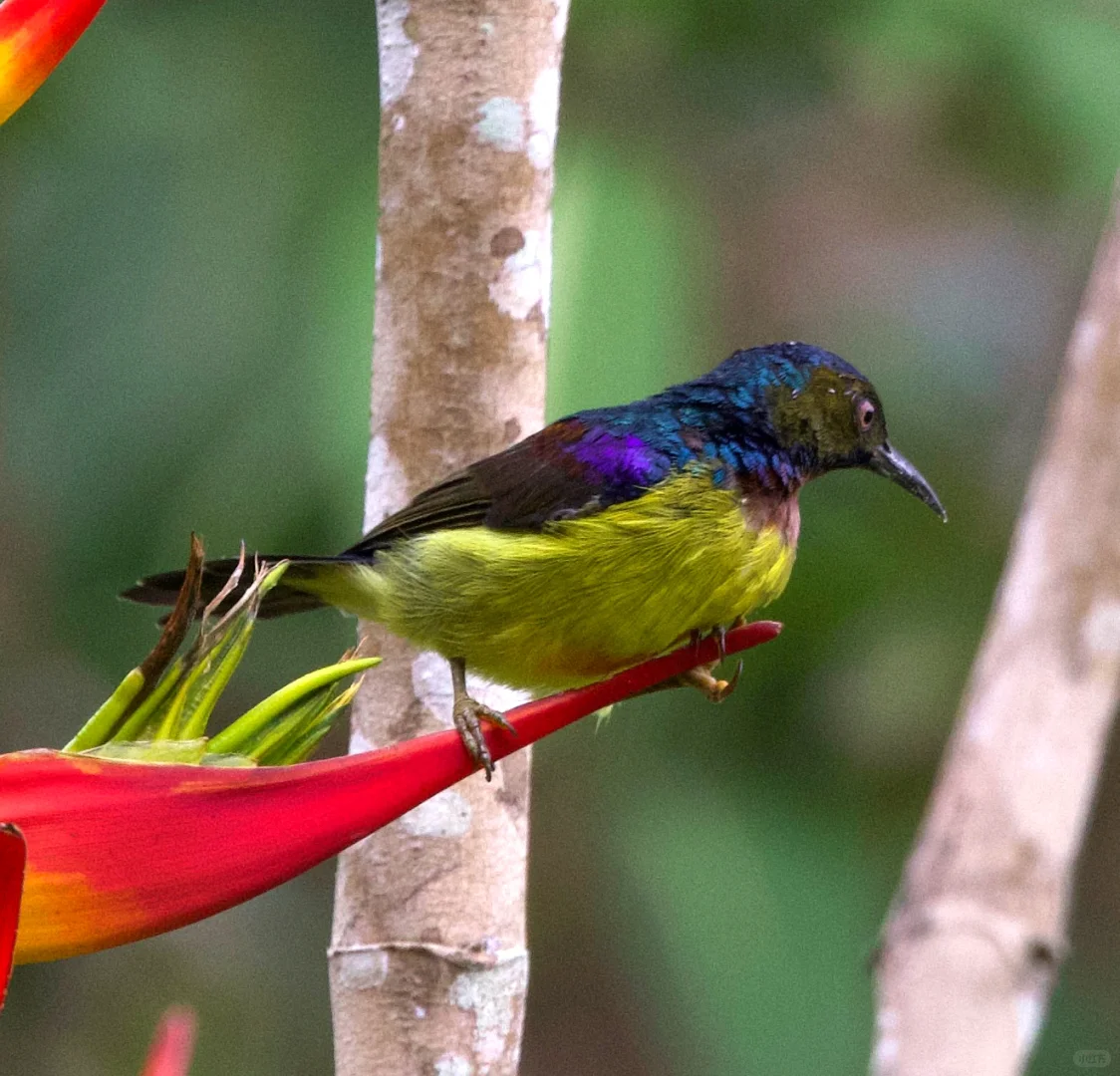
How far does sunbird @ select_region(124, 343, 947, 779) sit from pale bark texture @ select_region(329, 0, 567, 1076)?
3.2 inches

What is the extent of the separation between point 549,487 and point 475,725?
58cm

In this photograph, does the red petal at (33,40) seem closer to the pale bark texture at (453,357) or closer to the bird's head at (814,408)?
the pale bark texture at (453,357)

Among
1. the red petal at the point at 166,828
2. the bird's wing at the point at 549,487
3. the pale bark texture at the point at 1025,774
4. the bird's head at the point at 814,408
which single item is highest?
the bird's head at the point at 814,408

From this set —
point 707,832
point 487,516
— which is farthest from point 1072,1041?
point 487,516

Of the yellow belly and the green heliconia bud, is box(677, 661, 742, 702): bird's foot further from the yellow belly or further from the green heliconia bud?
the green heliconia bud

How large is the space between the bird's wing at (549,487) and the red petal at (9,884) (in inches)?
40.5

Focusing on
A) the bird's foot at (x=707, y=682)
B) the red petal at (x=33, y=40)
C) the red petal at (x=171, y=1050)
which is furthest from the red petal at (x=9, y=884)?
the bird's foot at (x=707, y=682)

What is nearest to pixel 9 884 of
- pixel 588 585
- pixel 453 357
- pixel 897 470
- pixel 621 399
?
pixel 453 357

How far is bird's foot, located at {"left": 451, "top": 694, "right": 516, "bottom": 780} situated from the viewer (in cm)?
116

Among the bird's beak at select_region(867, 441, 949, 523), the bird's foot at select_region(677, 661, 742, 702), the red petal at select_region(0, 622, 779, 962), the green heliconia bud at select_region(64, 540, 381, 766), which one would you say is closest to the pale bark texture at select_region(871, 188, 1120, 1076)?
the bird's beak at select_region(867, 441, 949, 523)

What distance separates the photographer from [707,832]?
11.7ft

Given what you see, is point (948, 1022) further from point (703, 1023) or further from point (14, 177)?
point (14, 177)

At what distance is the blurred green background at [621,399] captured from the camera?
3.25 meters

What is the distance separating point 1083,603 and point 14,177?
2.47 m
